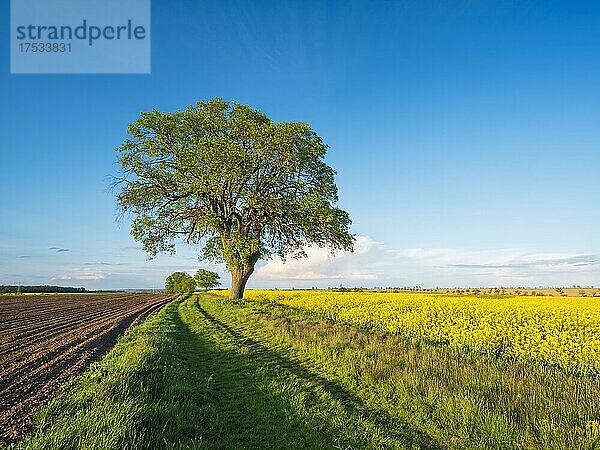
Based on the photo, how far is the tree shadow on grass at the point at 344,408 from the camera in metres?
5.79

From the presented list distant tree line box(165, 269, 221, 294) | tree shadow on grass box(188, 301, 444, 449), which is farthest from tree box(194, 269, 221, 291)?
tree shadow on grass box(188, 301, 444, 449)

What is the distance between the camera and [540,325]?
18.1 m

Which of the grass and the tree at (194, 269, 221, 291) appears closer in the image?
the grass

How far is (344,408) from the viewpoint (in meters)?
7.10

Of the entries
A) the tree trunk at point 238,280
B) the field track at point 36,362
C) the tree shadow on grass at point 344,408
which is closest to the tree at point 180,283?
the tree trunk at point 238,280

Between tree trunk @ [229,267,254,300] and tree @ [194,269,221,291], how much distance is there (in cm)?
8421

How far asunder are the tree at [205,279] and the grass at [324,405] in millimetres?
104269

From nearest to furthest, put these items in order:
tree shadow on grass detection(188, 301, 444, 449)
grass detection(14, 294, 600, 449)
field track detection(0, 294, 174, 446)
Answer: grass detection(14, 294, 600, 449) → tree shadow on grass detection(188, 301, 444, 449) → field track detection(0, 294, 174, 446)

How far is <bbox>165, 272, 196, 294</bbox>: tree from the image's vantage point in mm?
113312

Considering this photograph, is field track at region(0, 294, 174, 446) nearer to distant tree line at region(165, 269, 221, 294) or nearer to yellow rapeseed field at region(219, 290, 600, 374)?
yellow rapeseed field at region(219, 290, 600, 374)

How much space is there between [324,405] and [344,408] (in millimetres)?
381

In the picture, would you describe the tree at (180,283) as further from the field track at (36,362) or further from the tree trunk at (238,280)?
the field track at (36,362)

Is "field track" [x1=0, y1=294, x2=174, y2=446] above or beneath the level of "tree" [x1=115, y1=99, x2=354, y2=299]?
beneath

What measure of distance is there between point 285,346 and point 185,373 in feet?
14.4
